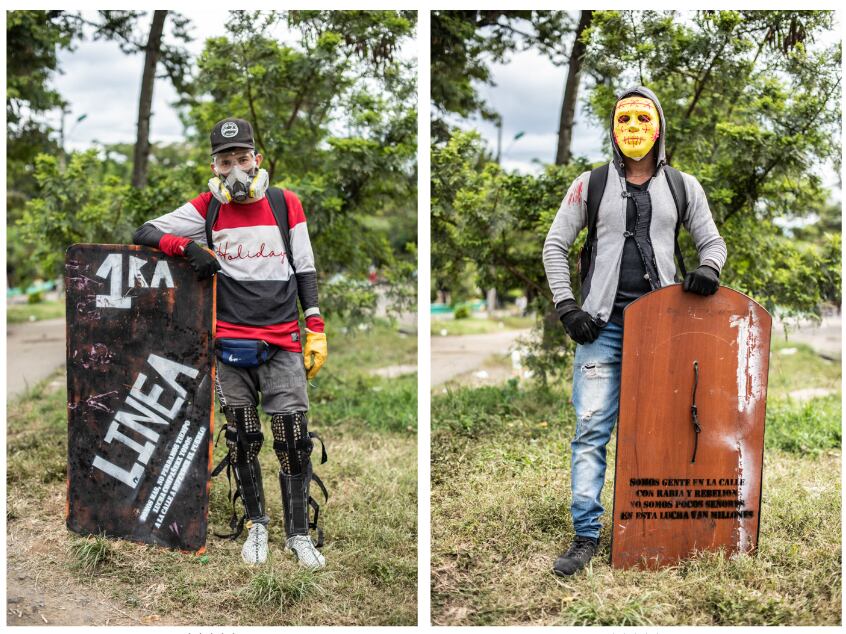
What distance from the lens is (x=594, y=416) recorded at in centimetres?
289

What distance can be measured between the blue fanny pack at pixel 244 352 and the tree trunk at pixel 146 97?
11.7 ft

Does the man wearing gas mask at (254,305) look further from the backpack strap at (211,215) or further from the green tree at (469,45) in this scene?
the green tree at (469,45)

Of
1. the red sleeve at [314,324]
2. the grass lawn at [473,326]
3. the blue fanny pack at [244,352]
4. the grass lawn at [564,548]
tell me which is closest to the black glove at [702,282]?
the grass lawn at [564,548]

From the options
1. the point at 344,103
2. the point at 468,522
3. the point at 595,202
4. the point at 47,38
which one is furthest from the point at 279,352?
the point at 47,38

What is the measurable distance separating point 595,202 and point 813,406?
388 centimetres

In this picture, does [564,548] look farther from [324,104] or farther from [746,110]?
[324,104]

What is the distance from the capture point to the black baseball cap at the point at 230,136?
9.62ft

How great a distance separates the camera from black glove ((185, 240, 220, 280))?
291 centimetres

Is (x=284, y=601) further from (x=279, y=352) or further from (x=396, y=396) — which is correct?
(x=396, y=396)

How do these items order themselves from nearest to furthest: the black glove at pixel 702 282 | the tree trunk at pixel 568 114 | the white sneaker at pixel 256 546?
1. the black glove at pixel 702 282
2. the white sneaker at pixel 256 546
3. the tree trunk at pixel 568 114

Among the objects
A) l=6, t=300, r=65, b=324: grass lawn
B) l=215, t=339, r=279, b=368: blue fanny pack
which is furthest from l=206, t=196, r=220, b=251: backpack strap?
l=6, t=300, r=65, b=324: grass lawn

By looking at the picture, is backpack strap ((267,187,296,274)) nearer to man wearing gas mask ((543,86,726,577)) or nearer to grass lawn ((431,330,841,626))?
man wearing gas mask ((543,86,726,577))

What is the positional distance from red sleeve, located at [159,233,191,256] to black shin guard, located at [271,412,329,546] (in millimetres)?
766
